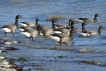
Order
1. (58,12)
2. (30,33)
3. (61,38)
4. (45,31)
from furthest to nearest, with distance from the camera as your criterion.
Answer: (58,12) < (45,31) < (30,33) < (61,38)

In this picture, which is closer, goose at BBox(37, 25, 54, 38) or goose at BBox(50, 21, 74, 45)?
goose at BBox(50, 21, 74, 45)

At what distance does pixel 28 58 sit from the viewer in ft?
42.8

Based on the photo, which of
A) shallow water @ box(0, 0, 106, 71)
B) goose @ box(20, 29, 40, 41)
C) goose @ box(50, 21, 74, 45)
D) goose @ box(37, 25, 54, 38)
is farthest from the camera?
goose @ box(37, 25, 54, 38)

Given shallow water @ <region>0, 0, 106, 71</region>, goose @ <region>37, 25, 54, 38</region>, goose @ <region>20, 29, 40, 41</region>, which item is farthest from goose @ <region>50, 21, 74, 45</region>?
goose @ <region>37, 25, 54, 38</region>

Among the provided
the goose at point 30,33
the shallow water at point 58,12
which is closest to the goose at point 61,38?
the shallow water at point 58,12

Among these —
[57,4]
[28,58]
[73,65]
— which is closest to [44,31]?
[28,58]

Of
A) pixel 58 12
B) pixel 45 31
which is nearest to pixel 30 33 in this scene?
pixel 45 31

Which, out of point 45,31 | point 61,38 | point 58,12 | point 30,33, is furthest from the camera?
point 58,12

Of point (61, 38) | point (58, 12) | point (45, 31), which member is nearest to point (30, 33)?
point (45, 31)

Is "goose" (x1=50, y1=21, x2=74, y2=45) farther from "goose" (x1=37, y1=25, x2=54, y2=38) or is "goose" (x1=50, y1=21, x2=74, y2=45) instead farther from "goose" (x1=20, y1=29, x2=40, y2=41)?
"goose" (x1=37, y1=25, x2=54, y2=38)

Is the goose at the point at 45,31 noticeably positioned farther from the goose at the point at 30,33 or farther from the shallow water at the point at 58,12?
the goose at the point at 30,33

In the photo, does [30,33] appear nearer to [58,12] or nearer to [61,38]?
[61,38]

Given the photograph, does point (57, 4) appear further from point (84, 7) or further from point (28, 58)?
point (28, 58)

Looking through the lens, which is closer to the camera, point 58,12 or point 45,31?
point 45,31
